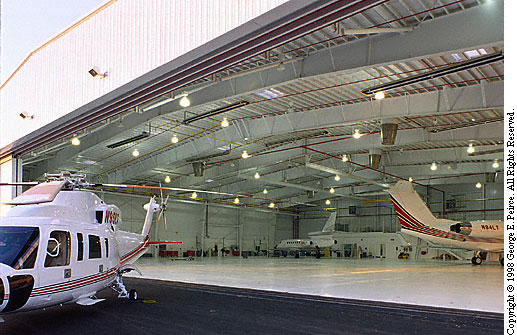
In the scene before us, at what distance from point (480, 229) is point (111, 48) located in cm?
2129

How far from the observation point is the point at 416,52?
35.1 feet

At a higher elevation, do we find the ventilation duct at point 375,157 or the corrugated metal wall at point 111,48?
the corrugated metal wall at point 111,48

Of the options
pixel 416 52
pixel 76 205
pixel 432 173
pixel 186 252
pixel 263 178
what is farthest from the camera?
pixel 186 252

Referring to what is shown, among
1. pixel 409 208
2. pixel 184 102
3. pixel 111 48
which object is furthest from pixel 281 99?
pixel 409 208

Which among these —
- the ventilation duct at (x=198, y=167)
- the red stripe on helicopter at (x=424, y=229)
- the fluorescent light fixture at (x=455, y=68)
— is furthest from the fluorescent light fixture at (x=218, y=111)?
the red stripe on helicopter at (x=424, y=229)

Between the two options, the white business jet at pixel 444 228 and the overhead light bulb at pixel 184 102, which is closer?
the overhead light bulb at pixel 184 102

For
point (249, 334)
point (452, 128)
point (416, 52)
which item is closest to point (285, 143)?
point (452, 128)

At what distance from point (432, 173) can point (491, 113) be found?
11343 millimetres

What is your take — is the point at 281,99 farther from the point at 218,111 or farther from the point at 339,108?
the point at 218,111

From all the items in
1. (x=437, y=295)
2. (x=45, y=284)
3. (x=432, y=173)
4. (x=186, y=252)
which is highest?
(x=432, y=173)

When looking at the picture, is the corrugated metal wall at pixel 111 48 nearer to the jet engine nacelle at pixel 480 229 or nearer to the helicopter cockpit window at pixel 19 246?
the helicopter cockpit window at pixel 19 246

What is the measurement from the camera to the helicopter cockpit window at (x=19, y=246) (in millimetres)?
6562

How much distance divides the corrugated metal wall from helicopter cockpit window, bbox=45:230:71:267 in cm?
405

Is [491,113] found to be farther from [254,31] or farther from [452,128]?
[254,31]
